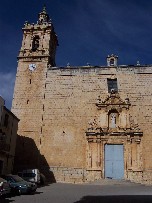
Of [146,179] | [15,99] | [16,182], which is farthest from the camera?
[15,99]

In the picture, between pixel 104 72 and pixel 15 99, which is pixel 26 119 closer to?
pixel 15 99

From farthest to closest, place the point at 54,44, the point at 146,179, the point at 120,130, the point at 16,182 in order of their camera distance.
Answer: the point at 54,44, the point at 120,130, the point at 146,179, the point at 16,182

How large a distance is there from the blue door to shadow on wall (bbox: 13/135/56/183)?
5236 mm

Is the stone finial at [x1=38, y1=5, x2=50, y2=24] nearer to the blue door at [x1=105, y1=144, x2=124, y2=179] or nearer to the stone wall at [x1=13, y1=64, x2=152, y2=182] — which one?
the stone wall at [x1=13, y1=64, x2=152, y2=182]

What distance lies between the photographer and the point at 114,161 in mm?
26500

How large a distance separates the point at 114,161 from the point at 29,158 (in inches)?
321

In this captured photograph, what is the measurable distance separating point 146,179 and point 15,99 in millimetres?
15125

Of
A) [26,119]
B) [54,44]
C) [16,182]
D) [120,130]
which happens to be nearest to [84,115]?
[120,130]

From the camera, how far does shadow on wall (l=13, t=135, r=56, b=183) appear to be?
87.8 feet

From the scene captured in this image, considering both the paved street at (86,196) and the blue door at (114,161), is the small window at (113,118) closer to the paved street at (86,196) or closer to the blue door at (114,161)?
the blue door at (114,161)

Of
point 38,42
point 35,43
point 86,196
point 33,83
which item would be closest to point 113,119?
point 33,83

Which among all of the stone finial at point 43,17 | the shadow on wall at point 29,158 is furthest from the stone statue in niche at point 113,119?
the stone finial at point 43,17

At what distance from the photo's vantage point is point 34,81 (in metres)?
30.3

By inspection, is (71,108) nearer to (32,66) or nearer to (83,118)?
(83,118)
